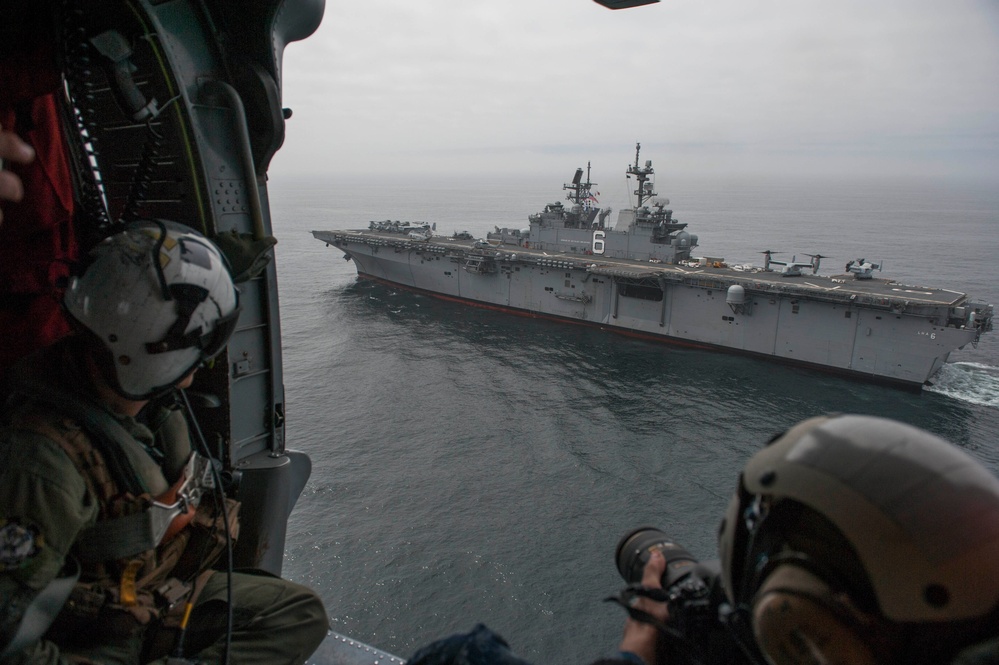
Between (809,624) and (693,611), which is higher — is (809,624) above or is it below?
above

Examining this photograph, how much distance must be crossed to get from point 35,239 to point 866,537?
364cm

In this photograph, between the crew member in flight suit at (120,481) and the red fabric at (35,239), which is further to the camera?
the red fabric at (35,239)

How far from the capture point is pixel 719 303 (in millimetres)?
24953

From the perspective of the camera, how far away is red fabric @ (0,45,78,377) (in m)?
2.91

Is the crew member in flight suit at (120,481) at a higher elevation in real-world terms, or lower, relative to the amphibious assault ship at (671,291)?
higher

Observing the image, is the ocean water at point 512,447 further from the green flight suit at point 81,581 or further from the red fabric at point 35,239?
the red fabric at point 35,239

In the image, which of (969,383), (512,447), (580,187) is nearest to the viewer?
(512,447)

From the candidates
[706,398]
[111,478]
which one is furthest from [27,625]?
[706,398]

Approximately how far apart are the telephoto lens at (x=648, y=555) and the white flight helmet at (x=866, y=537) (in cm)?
40

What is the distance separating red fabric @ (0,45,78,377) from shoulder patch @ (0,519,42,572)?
158cm

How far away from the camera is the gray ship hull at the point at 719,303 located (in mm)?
21234

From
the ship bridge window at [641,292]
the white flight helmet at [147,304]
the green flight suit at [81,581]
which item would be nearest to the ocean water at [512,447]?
the ship bridge window at [641,292]

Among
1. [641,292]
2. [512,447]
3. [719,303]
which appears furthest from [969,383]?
[512,447]

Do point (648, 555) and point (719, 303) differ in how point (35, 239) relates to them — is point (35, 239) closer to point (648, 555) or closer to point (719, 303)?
point (648, 555)
